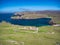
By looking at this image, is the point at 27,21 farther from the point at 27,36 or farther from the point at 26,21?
the point at 27,36

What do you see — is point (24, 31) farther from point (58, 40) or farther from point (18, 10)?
point (58, 40)

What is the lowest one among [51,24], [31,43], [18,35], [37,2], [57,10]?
[31,43]

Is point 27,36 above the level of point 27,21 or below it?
below

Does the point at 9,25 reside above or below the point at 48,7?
below

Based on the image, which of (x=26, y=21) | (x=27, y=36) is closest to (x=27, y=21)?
(x=26, y=21)

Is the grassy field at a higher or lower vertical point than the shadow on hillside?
lower

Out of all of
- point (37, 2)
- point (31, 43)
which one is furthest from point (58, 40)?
point (37, 2)

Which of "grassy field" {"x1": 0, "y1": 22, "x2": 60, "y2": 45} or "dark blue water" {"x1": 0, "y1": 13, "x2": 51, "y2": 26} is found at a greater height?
"dark blue water" {"x1": 0, "y1": 13, "x2": 51, "y2": 26}

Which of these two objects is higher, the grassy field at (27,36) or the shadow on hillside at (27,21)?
the shadow on hillside at (27,21)
